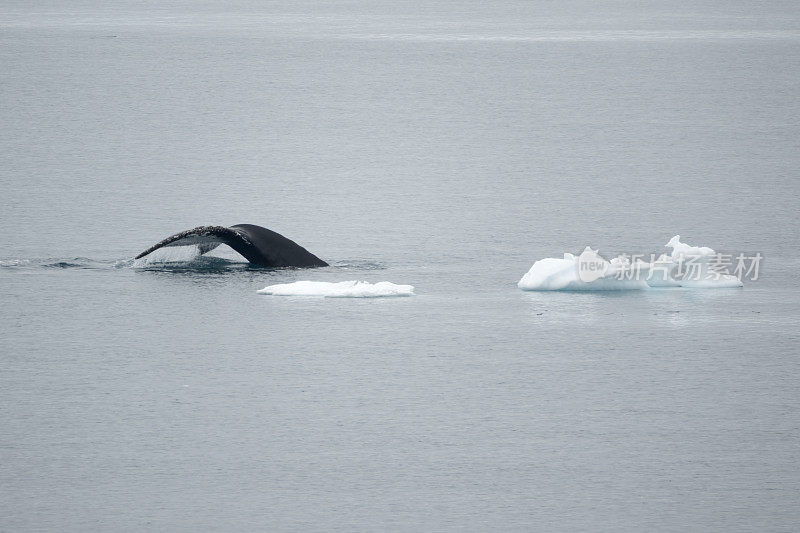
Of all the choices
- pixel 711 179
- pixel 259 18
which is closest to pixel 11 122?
pixel 711 179

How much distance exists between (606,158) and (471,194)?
5.02 meters

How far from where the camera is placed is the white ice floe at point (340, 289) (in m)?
15.9

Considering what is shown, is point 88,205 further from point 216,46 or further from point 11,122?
point 216,46

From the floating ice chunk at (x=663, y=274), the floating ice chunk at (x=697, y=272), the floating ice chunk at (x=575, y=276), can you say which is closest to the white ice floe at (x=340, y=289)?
the floating ice chunk at (x=575, y=276)

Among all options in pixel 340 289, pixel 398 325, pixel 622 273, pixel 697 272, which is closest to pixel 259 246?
pixel 340 289

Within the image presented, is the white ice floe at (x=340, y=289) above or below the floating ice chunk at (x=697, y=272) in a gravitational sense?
below

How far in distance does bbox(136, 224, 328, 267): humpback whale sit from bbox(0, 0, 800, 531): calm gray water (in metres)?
0.33

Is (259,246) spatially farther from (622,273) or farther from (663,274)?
(663,274)

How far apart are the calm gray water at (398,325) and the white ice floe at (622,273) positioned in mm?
297

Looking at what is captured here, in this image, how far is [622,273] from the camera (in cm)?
1644

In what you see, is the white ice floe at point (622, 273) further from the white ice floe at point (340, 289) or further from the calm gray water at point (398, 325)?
the white ice floe at point (340, 289)

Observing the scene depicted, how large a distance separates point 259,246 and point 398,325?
3145mm

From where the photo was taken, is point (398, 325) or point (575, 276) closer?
point (398, 325)

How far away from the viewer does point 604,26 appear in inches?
2394
